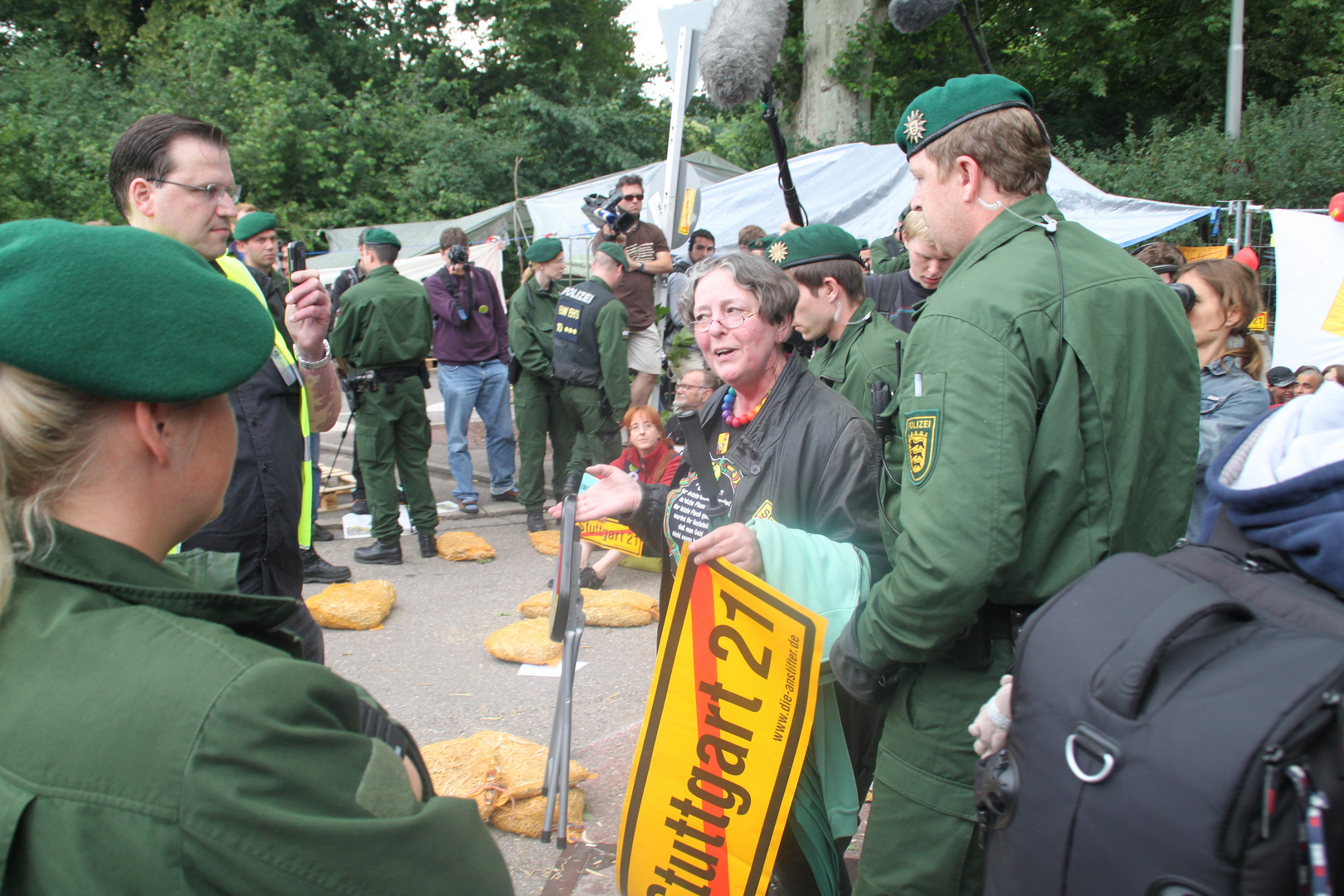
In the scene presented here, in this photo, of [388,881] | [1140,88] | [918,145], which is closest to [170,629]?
[388,881]

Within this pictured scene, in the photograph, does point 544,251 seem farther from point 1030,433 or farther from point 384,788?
point 384,788

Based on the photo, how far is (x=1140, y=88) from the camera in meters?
20.7

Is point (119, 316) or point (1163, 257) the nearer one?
point (119, 316)

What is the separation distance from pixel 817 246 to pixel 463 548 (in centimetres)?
391

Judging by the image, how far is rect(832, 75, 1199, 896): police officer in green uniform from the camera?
165 cm

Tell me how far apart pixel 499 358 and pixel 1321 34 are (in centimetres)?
1833

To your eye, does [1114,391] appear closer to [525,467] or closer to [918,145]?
[918,145]

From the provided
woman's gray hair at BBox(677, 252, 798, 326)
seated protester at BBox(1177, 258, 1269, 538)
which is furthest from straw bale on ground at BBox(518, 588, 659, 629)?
seated protester at BBox(1177, 258, 1269, 538)

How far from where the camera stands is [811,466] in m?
2.46

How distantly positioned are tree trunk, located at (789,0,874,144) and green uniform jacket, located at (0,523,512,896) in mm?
14945

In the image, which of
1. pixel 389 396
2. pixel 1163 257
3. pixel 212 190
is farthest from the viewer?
pixel 389 396

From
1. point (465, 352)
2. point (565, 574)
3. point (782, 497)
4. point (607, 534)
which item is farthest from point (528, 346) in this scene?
point (782, 497)

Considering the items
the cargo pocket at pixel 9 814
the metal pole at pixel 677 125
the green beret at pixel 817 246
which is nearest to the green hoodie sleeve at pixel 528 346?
the metal pole at pixel 677 125

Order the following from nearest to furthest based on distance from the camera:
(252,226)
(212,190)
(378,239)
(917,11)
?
(212,190) → (252,226) → (917,11) → (378,239)
